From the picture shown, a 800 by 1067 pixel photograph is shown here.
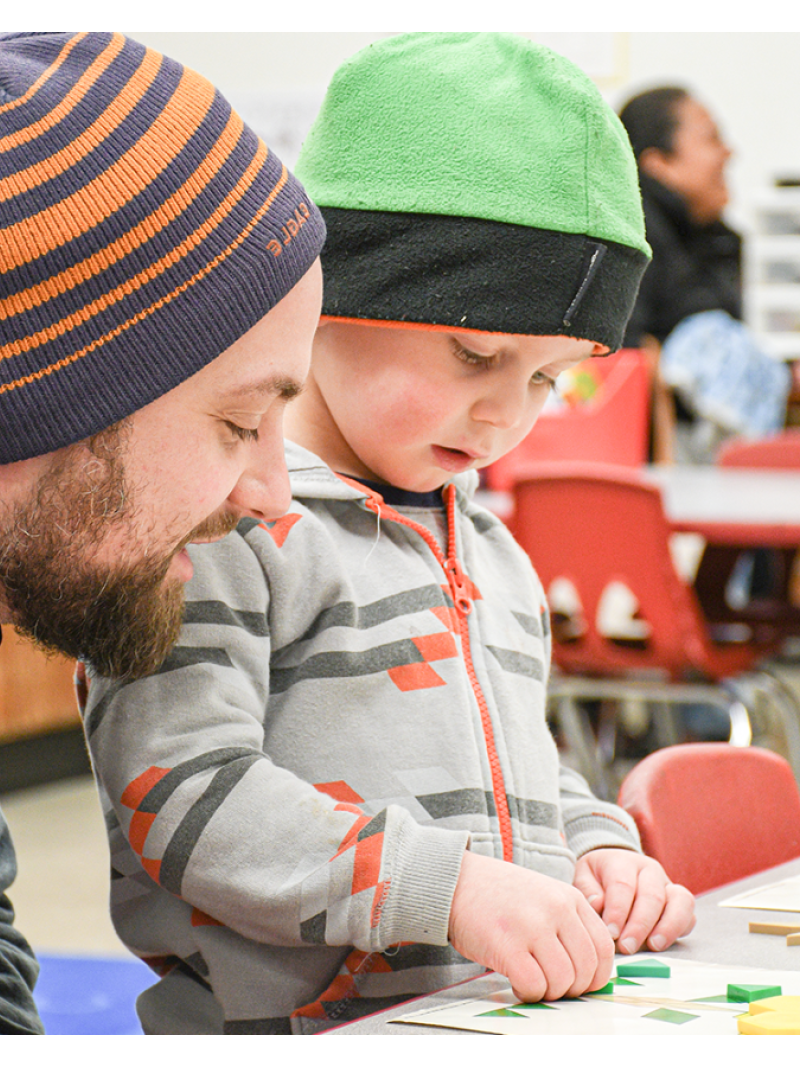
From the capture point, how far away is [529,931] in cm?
76

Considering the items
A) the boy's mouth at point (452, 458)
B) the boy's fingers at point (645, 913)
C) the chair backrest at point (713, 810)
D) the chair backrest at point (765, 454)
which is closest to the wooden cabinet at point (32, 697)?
the chair backrest at point (765, 454)

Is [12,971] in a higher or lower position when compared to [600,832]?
higher

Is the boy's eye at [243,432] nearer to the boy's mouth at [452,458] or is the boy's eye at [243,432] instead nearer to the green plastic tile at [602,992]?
the boy's mouth at [452,458]

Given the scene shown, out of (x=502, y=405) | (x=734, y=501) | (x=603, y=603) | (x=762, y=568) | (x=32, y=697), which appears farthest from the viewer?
(x=762, y=568)

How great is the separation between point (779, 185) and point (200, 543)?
248 inches

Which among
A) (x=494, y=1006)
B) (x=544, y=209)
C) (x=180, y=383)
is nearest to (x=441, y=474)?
(x=544, y=209)

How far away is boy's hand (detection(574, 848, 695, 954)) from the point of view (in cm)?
89

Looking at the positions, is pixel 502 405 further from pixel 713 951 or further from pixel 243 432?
pixel 713 951

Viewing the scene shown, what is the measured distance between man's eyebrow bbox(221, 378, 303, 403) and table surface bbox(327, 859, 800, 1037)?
0.36m

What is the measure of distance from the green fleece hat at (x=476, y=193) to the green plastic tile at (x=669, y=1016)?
19.5 inches

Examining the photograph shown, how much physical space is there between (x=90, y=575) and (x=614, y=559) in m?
2.12

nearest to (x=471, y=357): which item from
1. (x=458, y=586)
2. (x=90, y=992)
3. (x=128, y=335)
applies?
(x=458, y=586)

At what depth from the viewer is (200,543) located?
879 mm

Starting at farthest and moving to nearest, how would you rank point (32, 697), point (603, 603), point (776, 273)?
point (776, 273), point (32, 697), point (603, 603)
